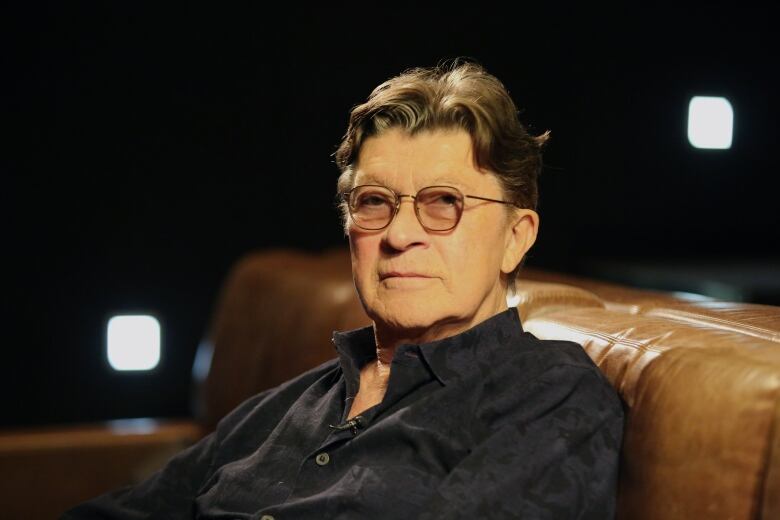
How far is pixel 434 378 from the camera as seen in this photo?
1.59m

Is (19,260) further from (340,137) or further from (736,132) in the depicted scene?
(736,132)

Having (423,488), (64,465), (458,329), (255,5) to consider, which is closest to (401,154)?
(458,329)

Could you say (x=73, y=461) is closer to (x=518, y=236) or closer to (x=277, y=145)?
(x=277, y=145)

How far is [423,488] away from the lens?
4.74 ft

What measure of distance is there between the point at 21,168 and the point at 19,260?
0.32 metres

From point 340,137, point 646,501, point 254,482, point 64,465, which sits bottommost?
point 64,465

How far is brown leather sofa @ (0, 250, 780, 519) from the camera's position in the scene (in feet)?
4.00

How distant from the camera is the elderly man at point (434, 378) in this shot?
1366mm

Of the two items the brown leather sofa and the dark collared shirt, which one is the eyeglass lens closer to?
the dark collared shirt

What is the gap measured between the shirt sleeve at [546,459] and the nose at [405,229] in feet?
1.03

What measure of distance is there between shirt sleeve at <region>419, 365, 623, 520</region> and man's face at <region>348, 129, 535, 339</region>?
0.24 m

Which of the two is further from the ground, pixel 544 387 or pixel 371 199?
pixel 371 199

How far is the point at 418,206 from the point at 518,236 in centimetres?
20

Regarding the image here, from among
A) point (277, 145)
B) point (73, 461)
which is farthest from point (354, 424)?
point (277, 145)
